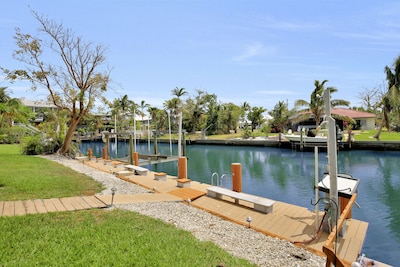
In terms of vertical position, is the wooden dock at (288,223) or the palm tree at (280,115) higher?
the palm tree at (280,115)

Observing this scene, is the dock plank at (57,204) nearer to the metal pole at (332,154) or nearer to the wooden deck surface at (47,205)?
the wooden deck surface at (47,205)

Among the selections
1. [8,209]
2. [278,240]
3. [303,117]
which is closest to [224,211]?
[278,240]

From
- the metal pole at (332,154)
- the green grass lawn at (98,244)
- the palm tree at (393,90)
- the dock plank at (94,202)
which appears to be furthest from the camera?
the palm tree at (393,90)

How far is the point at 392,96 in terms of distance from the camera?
28266 millimetres

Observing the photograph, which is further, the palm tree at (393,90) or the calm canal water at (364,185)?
the palm tree at (393,90)

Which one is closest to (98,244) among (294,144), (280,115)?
(294,144)

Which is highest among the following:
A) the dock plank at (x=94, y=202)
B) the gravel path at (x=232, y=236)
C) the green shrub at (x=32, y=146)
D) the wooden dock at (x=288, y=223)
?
the green shrub at (x=32, y=146)

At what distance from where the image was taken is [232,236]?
16.8 feet

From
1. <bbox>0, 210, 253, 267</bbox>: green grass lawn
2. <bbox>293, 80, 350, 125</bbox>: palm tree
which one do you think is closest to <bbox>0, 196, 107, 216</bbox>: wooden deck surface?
<bbox>0, 210, 253, 267</bbox>: green grass lawn

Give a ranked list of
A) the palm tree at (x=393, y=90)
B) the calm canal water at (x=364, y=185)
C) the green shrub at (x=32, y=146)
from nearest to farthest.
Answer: the calm canal water at (x=364, y=185) → the green shrub at (x=32, y=146) → the palm tree at (x=393, y=90)

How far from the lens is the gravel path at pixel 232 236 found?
13.9 feet

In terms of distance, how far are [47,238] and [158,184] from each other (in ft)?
21.4

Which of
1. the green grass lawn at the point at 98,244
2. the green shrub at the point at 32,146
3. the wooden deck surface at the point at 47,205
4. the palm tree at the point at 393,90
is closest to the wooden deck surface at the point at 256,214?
the wooden deck surface at the point at 47,205

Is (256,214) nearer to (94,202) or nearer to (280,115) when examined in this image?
(94,202)
